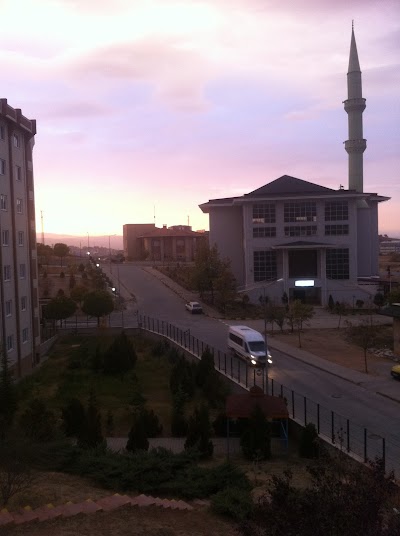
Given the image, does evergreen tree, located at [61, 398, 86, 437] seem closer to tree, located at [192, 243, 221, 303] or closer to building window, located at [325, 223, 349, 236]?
tree, located at [192, 243, 221, 303]

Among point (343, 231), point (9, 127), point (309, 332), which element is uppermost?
point (9, 127)

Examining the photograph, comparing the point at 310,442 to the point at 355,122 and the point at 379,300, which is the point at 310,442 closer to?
the point at 379,300

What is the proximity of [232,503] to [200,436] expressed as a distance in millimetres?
5436

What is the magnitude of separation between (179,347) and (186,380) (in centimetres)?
782

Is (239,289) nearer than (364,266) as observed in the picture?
Yes

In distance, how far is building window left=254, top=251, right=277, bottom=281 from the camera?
52.9 meters

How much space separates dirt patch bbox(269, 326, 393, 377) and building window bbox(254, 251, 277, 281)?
1614 centimetres

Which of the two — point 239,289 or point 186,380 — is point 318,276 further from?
point 186,380

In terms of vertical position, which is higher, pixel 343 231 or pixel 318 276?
pixel 343 231

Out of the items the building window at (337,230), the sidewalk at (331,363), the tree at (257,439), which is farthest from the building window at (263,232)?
the tree at (257,439)

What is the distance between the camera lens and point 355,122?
64438 mm

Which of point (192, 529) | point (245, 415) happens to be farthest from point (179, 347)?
point (192, 529)

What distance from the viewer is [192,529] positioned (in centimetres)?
888

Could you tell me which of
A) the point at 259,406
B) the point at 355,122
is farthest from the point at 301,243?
the point at 259,406
